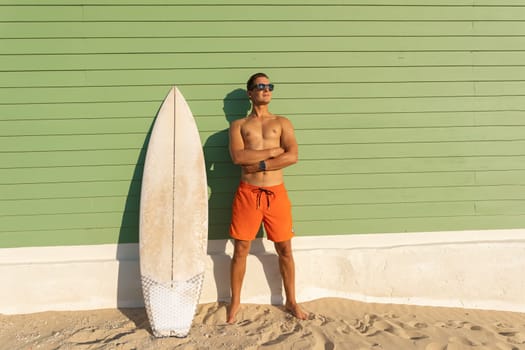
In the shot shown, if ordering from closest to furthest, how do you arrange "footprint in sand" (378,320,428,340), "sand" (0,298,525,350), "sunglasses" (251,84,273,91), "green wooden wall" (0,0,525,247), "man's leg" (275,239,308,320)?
"sand" (0,298,525,350)
"footprint in sand" (378,320,428,340)
"sunglasses" (251,84,273,91)
"man's leg" (275,239,308,320)
"green wooden wall" (0,0,525,247)

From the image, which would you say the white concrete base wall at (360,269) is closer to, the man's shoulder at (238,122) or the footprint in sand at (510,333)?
the footprint in sand at (510,333)

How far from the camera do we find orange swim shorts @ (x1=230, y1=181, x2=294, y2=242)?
2.57m

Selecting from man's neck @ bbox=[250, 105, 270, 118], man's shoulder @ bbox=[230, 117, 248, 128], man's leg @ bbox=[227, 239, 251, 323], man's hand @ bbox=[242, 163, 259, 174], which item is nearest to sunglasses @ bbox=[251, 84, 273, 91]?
man's neck @ bbox=[250, 105, 270, 118]

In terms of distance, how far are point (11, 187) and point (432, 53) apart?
4.03 m

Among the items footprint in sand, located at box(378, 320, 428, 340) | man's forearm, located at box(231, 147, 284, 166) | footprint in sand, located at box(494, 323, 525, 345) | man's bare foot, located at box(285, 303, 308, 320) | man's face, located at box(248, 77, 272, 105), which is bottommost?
footprint in sand, located at box(494, 323, 525, 345)

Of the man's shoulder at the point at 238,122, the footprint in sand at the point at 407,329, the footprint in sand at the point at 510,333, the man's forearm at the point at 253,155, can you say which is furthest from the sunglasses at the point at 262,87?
the footprint in sand at the point at 510,333

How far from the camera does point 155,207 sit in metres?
2.75

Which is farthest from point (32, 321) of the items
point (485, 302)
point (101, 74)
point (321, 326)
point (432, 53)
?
point (432, 53)

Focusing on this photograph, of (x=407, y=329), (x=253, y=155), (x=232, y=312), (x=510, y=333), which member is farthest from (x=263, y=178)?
(x=510, y=333)

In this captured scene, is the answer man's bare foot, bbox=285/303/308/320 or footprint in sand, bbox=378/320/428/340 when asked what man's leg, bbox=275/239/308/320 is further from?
footprint in sand, bbox=378/320/428/340

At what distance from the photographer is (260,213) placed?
2.58 meters

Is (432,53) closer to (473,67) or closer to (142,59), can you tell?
(473,67)

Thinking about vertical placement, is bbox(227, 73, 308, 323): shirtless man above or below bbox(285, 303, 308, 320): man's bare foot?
above

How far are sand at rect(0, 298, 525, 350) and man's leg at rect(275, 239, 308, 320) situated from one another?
0.26ft
